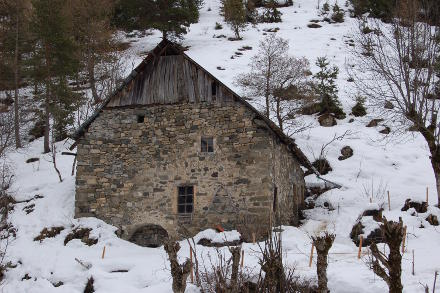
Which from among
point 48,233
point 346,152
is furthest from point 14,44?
point 346,152

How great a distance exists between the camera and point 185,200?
16.3 meters

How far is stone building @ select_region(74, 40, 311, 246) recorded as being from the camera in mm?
15930

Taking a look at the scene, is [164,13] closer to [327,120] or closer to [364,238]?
[327,120]

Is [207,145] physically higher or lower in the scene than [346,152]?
higher

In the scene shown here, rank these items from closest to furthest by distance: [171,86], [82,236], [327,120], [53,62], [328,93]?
[82,236] → [171,86] → [53,62] → [327,120] → [328,93]

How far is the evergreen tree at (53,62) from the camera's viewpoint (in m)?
26.3

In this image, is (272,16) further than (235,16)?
Yes

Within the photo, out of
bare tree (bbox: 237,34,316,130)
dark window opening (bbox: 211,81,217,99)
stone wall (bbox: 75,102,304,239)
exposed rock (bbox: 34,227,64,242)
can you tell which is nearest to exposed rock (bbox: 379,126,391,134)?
bare tree (bbox: 237,34,316,130)

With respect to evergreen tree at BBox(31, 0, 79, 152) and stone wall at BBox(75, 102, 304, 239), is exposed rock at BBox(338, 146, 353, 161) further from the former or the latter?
evergreen tree at BBox(31, 0, 79, 152)

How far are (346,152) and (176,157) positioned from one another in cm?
1209

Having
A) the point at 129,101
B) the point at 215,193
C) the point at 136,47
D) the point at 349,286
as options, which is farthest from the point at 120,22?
the point at 349,286

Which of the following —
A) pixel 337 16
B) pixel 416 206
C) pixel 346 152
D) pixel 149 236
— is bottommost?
pixel 149 236

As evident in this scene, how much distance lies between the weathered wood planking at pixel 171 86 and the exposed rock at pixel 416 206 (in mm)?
8017

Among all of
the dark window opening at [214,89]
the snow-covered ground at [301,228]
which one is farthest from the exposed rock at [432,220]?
the dark window opening at [214,89]
